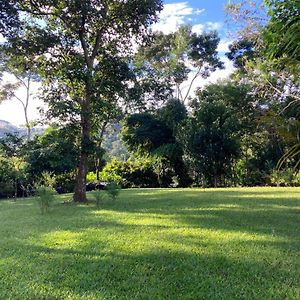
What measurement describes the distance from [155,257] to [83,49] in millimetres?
7769

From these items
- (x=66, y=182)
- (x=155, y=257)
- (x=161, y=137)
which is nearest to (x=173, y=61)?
(x=161, y=137)

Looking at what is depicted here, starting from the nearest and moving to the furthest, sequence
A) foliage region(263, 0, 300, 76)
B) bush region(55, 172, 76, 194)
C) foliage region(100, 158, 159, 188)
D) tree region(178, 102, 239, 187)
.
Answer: foliage region(263, 0, 300, 76)
tree region(178, 102, 239, 187)
bush region(55, 172, 76, 194)
foliage region(100, 158, 159, 188)

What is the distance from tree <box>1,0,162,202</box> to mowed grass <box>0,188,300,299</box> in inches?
144

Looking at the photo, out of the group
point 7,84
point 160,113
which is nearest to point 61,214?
point 160,113

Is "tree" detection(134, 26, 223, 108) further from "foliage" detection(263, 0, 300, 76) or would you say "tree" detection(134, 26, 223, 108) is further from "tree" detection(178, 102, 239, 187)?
"foliage" detection(263, 0, 300, 76)

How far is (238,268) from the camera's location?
3449mm

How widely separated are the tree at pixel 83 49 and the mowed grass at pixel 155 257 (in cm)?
365

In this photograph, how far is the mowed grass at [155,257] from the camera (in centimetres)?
297

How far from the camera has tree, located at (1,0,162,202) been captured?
920 cm

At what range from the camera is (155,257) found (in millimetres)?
3838

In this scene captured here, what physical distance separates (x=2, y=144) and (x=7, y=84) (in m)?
13.6

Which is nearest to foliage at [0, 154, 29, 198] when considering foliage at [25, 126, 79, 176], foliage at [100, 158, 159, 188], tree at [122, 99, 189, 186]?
foliage at [25, 126, 79, 176]

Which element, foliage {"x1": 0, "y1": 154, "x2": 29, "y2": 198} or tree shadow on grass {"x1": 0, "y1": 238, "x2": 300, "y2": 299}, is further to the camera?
foliage {"x1": 0, "y1": 154, "x2": 29, "y2": 198}

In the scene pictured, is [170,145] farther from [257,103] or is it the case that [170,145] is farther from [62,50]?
[62,50]
